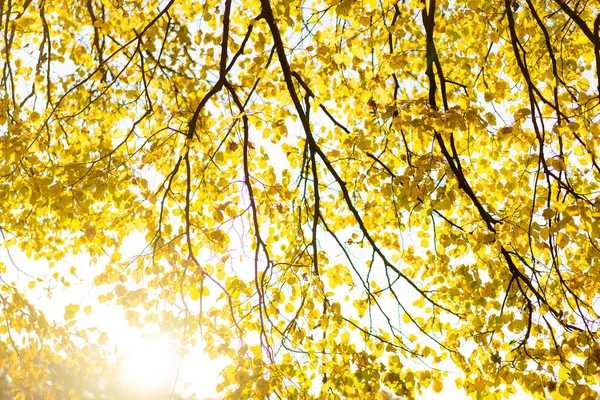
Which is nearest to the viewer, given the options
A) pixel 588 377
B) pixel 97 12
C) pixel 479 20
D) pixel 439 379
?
pixel 588 377

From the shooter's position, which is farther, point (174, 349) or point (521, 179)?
point (521, 179)

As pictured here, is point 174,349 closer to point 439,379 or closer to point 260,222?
point 260,222

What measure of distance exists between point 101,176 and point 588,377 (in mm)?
3290

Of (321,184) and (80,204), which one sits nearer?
(80,204)

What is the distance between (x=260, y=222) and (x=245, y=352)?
→ 0.90 m

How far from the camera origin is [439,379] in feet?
13.8

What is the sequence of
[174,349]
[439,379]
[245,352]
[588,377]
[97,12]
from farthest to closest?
[97,12] → [439,379] → [174,349] → [588,377] → [245,352]

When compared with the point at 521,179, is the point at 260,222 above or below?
below

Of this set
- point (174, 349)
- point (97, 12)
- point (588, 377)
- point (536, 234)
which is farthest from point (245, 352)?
point (97, 12)

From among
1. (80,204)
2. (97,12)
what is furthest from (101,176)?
(97,12)

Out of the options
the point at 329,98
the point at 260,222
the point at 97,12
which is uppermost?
the point at 97,12

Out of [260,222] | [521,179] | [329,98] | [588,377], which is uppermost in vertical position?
[329,98]

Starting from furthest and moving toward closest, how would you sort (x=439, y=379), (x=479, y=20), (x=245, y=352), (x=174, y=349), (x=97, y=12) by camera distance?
(x=97, y=12) → (x=479, y=20) → (x=439, y=379) → (x=174, y=349) → (x=245, y=352)

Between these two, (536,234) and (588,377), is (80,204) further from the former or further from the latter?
(588,377)
